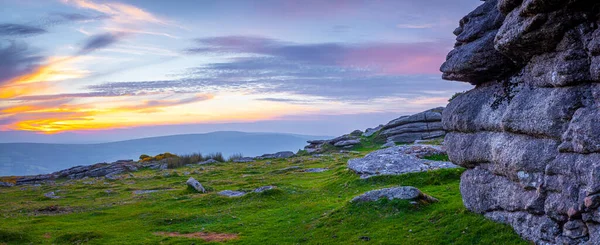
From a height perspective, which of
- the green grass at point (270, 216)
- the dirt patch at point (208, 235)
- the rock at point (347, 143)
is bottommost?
the dirt patch at point (208, 235)

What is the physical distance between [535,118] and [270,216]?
20.3m

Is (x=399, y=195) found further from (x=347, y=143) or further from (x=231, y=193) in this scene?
(x=347, y=143)

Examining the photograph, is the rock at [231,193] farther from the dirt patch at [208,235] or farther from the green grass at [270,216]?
the dirt patch at [208,235]

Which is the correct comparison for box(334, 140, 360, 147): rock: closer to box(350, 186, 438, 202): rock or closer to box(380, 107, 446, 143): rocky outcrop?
box(380, 107, 446, 143): rocky outcrop

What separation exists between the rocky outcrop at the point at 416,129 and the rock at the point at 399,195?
52191mm

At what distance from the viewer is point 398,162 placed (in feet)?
140

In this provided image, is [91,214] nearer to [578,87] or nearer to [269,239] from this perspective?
[269,239]

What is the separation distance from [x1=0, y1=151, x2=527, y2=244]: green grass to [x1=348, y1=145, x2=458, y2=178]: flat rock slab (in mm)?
1515

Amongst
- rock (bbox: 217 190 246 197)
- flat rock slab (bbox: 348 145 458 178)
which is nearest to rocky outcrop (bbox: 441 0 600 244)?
flat rock slab (bbox: 348 145 458 178)

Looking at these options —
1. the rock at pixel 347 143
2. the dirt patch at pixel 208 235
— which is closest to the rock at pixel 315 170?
the dirt patch at pixel 208 235

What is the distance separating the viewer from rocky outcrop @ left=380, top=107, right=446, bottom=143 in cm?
7925

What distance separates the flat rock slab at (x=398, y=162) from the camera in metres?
40.8

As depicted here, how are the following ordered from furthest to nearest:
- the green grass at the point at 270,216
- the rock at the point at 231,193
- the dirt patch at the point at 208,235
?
1. the rock at the point at 231,193
2. the dirt patch at the point at 208,235
3. the green grass at the point at 270,216

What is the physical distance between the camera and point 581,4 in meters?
15.7
